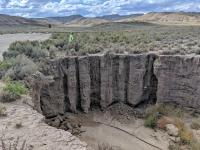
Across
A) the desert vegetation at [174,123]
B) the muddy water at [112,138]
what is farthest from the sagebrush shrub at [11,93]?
the desert vegetation at [174,123]

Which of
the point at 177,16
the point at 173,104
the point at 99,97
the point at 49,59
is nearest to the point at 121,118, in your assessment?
the point at 99,97

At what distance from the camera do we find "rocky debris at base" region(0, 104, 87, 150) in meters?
9.45

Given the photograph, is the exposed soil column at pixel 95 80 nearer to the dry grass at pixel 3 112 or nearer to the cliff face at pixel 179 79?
the cliff face at pixel 179 79

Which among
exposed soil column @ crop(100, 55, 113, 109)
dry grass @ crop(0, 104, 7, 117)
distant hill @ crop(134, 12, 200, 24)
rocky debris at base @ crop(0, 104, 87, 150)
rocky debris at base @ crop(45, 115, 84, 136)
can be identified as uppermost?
dry grass @ crop(0, 104, 7, 117)

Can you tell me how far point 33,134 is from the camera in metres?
10.1

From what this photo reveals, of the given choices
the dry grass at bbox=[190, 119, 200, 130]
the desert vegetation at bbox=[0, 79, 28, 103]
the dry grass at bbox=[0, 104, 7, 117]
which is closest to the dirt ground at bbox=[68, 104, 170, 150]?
the dry grass at bbox=[190, 119, 200, 130]

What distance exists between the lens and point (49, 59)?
68.8ft

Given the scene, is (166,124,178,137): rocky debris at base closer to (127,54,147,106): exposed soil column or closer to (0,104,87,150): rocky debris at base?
(127,54,147,106): exposed soil column

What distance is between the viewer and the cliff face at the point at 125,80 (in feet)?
69.4

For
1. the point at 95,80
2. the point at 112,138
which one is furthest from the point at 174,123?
the point at 95,80

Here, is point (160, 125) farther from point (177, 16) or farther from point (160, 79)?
point (177, 16)

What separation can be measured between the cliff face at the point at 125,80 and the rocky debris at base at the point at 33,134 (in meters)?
9.06

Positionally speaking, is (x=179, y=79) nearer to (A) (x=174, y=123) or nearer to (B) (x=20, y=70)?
(A) (x=174, y=123)

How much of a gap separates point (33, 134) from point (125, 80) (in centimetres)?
1332
